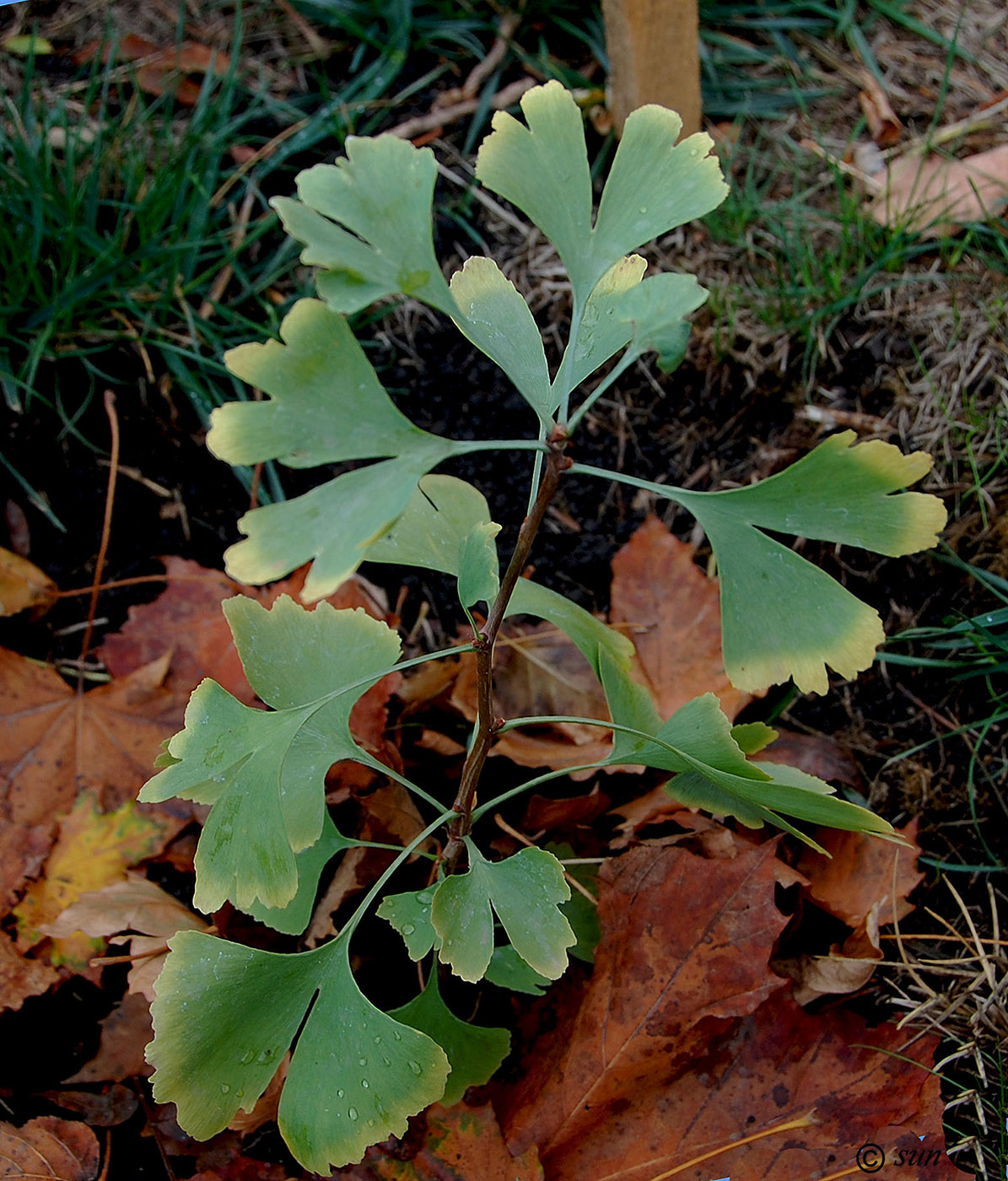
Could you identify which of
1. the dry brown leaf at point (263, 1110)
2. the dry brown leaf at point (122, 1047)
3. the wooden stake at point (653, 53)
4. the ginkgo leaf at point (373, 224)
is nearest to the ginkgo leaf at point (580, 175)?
the ginkgo leaf at point (373, 224)

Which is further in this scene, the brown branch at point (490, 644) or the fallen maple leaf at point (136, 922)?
the fallen maple leaf at point (136, 922)

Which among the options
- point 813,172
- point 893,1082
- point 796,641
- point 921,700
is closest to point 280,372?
point 796,641

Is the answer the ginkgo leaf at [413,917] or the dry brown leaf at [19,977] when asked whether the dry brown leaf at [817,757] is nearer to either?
the ginkgo leaf at [413,917]

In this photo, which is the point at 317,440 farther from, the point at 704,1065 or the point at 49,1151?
the point at 49,1151

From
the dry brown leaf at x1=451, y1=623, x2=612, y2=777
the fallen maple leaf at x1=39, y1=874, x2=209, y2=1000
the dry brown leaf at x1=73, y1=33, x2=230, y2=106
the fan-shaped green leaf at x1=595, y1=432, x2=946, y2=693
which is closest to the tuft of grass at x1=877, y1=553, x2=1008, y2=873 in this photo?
the dry brown leaf at x1=451, y1=623, x2=612, y2=777

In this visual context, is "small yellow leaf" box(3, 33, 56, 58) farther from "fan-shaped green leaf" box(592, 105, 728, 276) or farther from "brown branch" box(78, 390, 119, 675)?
"fan-shaped green leaf" box(592, 105, 728, 276)

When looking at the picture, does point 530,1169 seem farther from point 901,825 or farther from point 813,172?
Result: point 813,172

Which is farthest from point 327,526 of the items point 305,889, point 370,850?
point 370,850

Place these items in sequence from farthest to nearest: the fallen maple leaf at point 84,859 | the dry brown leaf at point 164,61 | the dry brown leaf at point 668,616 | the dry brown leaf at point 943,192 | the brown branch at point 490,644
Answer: the dry brown leaf at point 164,61, the dry brown leaf at point 943,192, the dry brown leaf at point 668,616, the fallen maple leaf at point 84,859, the brown branch at point 490,644
